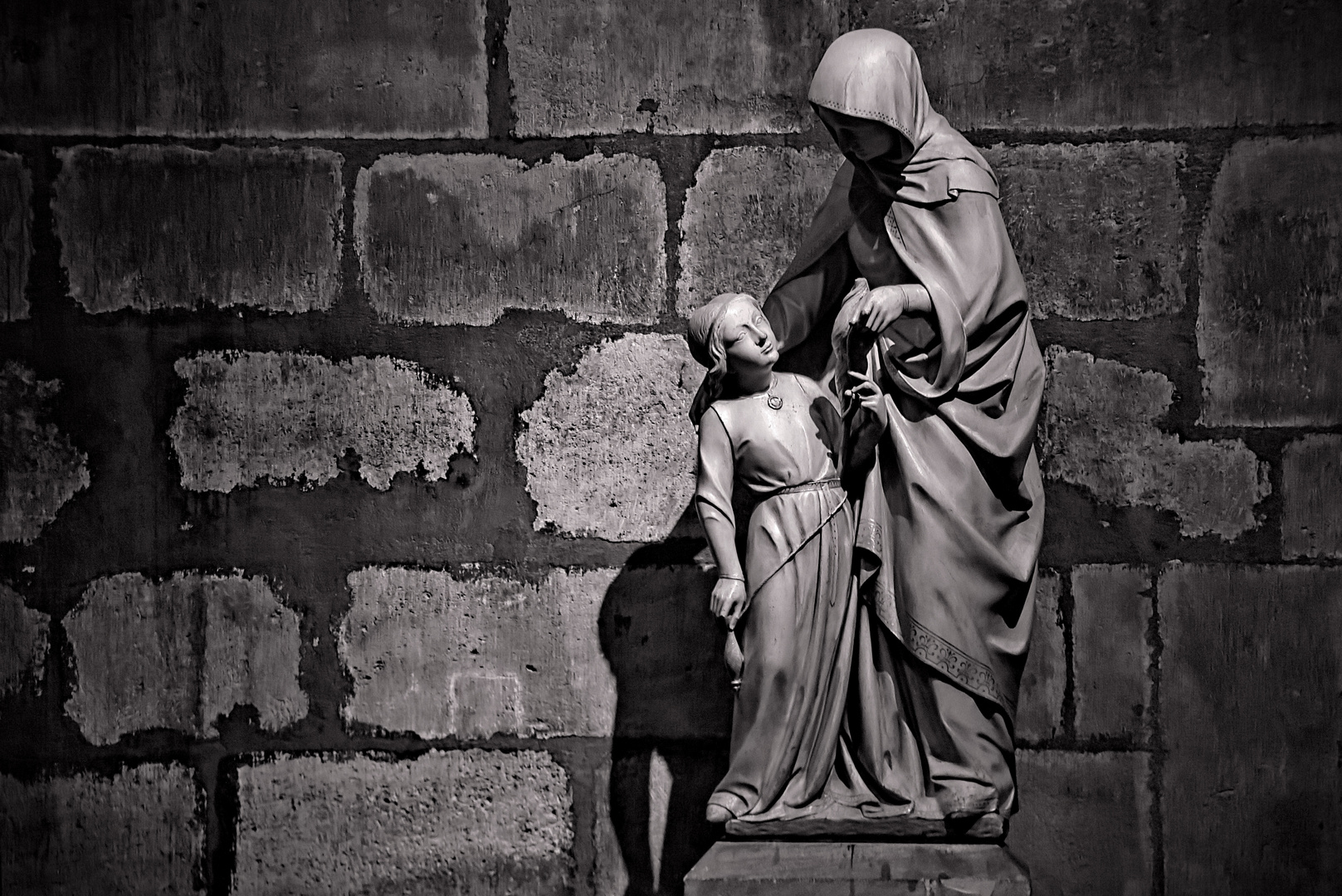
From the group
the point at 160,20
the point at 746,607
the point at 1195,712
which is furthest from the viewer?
the point at 160,20

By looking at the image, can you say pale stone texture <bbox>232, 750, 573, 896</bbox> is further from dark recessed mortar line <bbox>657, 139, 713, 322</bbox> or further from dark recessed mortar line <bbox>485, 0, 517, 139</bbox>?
dark recessed mortar line <bbox>485, 0, 517, 139</bbox>

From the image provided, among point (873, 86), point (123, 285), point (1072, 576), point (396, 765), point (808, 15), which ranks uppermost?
point (808, 15)

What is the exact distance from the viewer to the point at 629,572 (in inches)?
141

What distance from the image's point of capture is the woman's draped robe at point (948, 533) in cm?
291

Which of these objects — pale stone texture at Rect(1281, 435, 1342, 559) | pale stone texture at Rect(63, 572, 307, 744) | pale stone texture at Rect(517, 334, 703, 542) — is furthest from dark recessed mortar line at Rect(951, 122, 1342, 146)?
pale stone texture at Rect(63, 572, 307, 744)

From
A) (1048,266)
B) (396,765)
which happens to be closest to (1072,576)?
(1048,266)

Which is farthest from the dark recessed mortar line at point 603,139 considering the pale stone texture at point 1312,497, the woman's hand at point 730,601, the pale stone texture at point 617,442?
the woman's hand at point 730,601

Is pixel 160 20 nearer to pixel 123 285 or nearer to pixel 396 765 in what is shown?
pixel 123 285

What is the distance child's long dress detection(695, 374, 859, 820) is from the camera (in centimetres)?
291

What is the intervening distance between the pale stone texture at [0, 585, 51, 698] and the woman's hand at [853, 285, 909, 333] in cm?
176

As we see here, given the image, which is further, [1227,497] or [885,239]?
[1227,497]

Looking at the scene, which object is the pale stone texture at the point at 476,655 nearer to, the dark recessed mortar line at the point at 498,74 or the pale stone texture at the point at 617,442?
the pale stone texture at the point at 617,442

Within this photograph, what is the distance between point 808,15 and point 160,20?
1295 mm

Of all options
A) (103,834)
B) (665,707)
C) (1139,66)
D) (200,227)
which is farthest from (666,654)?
(1139,66)
